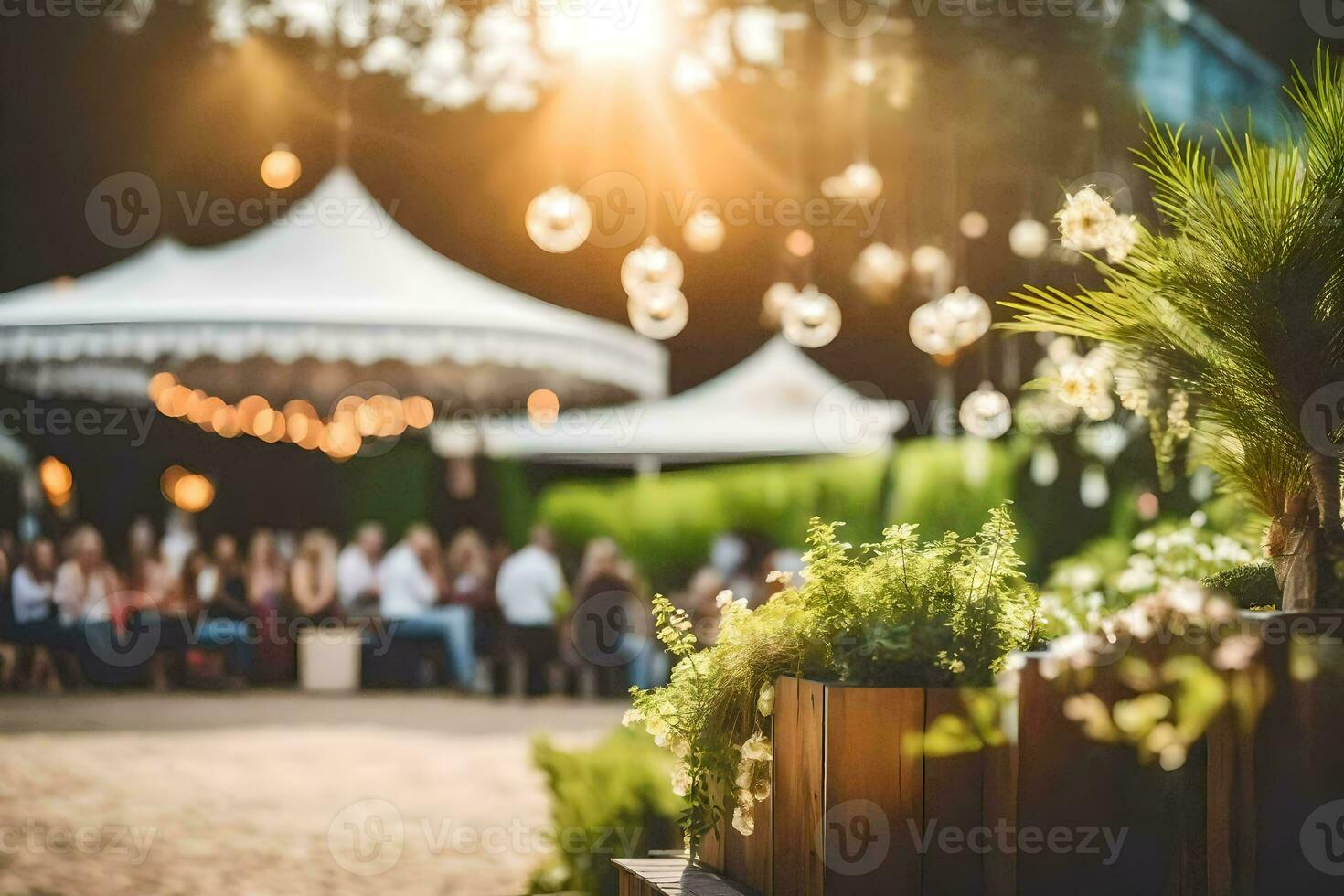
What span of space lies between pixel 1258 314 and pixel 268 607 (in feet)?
30.0

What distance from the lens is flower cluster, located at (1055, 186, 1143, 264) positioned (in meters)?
2.59

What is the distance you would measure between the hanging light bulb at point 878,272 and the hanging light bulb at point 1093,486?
1.80 metres

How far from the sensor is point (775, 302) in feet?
31.5

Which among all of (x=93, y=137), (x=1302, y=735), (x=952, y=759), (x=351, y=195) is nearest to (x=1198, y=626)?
(x=1302, y=735)

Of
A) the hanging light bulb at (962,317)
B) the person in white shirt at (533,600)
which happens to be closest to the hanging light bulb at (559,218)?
the hanging light bulb at (962,317)

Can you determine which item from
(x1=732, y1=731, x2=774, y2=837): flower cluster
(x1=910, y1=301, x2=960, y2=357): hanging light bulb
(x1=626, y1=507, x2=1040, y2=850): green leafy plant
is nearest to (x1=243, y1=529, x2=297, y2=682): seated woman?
(x1=910, y1=301, x2=960, y2=357): hanging light bulb

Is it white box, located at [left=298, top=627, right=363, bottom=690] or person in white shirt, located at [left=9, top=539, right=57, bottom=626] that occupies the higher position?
person in white shirt, located at [left=9, top=539, right=57, bottom=626]

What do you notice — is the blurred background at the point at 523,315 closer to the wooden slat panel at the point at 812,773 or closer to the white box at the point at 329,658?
the white box at the point at 329,658

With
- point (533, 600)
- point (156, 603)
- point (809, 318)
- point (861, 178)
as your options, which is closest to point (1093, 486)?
point (809, 318)

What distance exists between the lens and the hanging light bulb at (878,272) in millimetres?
8938

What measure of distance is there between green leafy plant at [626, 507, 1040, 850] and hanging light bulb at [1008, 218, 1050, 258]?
557cm

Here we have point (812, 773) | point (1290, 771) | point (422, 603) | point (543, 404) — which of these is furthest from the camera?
point (543, 404)

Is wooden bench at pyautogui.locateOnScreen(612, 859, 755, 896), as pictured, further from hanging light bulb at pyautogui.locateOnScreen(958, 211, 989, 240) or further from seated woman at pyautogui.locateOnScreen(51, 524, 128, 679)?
seated woman at pyautogui.locateOnScreen(51, 524, 128, 679)

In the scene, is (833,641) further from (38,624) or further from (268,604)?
(38,624)
